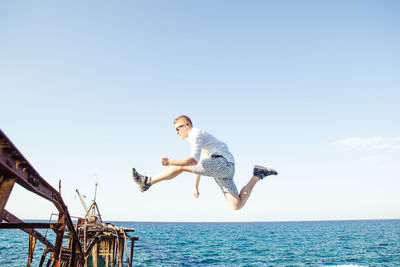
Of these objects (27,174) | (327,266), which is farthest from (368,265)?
(27,174)

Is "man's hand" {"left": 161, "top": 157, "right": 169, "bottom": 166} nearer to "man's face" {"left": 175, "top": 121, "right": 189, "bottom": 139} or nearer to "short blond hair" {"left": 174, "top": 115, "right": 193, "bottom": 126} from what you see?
"man's face" {"left": 175, "top": 121, "right": 189, "bottom": 139}

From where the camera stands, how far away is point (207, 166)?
198 inches

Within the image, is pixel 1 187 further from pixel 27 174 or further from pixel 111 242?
pixel 111 242

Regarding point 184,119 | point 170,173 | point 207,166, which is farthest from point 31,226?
point 207,166

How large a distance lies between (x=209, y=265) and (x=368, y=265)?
17.9 meters

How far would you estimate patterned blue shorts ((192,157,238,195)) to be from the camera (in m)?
5.01

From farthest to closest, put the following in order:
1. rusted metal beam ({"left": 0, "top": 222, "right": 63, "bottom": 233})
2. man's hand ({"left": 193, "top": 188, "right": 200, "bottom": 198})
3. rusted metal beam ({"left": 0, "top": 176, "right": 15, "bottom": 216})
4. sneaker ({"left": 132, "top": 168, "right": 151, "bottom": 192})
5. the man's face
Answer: man's hand ({"left": 193, "top": 188, "right": 200, "bottom": 198})
sneaker ({"left": 132, "top": 168, "right": 151, "bottom": 192})
the man's face
rusted metal beam ({"left": 0, "top": 222, "right": 63, "bottom": 233})
rusted metal beam ({"left": 0, "top": 176, "right": 15, "bottom": 216})

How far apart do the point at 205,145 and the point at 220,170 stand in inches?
20.4

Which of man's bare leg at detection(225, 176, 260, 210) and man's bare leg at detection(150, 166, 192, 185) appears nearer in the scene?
man's bare leg at detection(150, 166, 192, 185)

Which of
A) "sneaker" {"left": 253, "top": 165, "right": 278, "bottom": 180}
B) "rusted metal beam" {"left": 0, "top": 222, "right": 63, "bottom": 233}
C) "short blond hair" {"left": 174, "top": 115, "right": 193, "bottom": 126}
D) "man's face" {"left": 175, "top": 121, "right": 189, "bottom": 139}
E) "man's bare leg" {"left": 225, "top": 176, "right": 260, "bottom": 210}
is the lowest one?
"rusted metal beam" {"left": 0, "top": 222, "right": 63, "bottom": 233}

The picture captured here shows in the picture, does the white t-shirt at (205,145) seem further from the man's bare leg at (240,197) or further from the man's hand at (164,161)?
the man's bare leg at (240,197)

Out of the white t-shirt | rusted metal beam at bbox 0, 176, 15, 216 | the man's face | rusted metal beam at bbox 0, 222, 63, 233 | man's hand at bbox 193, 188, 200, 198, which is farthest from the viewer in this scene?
man's hand at bbox 193, 188, 200, 198

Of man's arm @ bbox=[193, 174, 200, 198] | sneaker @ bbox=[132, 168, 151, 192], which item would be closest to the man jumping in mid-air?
sneaker @ bbox=[132, 168, 151, 192]

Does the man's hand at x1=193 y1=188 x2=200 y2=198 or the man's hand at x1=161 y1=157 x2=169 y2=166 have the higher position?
the man's hand at x1=161 y1=157 x2=169 y2=166
